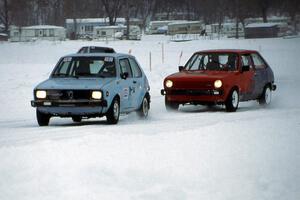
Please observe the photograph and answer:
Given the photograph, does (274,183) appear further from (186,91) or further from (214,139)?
(186,91)

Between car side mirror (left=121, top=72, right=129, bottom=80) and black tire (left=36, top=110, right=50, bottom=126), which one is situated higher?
car side mirror (left=121, top=72, right=129, bottom=80)

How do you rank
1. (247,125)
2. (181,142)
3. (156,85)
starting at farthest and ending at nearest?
(156,85) → (247,125) → (181,142)

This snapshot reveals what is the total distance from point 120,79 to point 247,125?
3.27 meters

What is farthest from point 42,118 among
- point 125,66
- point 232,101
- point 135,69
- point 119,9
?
point 119,9

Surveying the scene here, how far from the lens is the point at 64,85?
12.0m

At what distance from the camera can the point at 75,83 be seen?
1215 centimetres

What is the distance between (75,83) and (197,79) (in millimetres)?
3550

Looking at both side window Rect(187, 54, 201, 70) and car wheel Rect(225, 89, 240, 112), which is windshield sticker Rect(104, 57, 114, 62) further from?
side window Rect(187, 54, 201, 70)

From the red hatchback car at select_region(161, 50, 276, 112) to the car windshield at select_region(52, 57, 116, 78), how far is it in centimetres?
239

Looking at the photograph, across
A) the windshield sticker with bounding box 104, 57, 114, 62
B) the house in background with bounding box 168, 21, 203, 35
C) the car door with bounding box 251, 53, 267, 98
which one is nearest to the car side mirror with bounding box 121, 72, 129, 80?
the windshield sticker with bounding box 104, 57, 114, 62

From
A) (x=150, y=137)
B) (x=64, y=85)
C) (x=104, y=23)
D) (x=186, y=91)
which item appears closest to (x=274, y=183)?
(x=150, y=137)

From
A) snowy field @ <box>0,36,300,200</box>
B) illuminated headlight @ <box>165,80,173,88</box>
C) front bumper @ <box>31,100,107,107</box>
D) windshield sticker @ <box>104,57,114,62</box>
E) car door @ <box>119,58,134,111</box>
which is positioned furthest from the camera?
illuminated headlight @ <box>165,80,173,88</box>

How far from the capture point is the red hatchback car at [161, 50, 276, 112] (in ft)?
47.6

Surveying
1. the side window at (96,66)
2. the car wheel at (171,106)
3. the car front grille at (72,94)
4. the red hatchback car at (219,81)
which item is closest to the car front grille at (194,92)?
the red hatchback car at (219,81)
